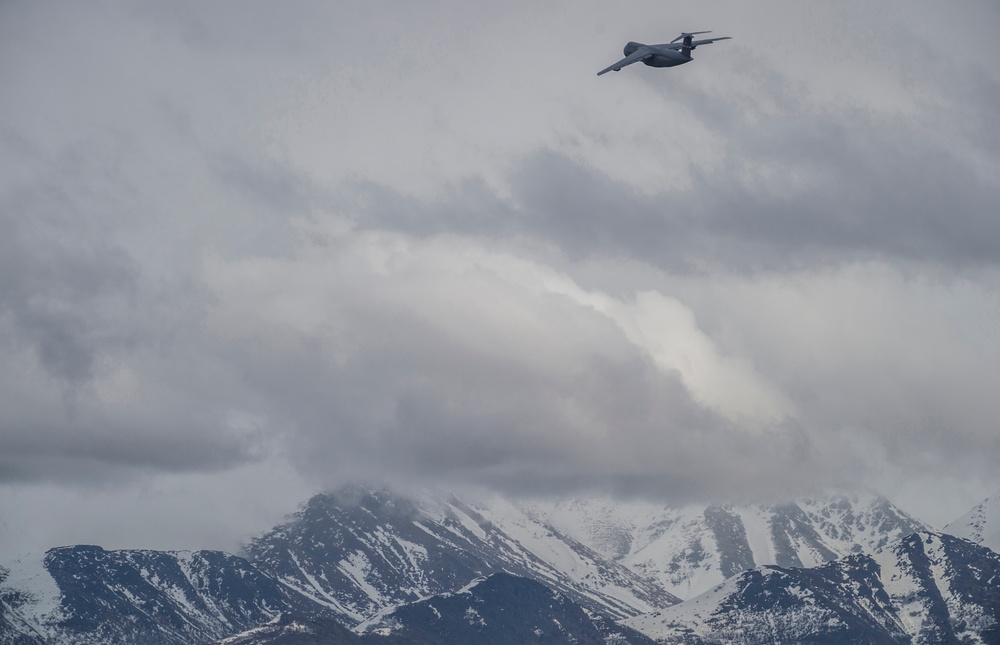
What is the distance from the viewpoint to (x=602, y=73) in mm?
194625

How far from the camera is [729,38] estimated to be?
197750mm

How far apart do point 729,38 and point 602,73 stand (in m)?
18.7
